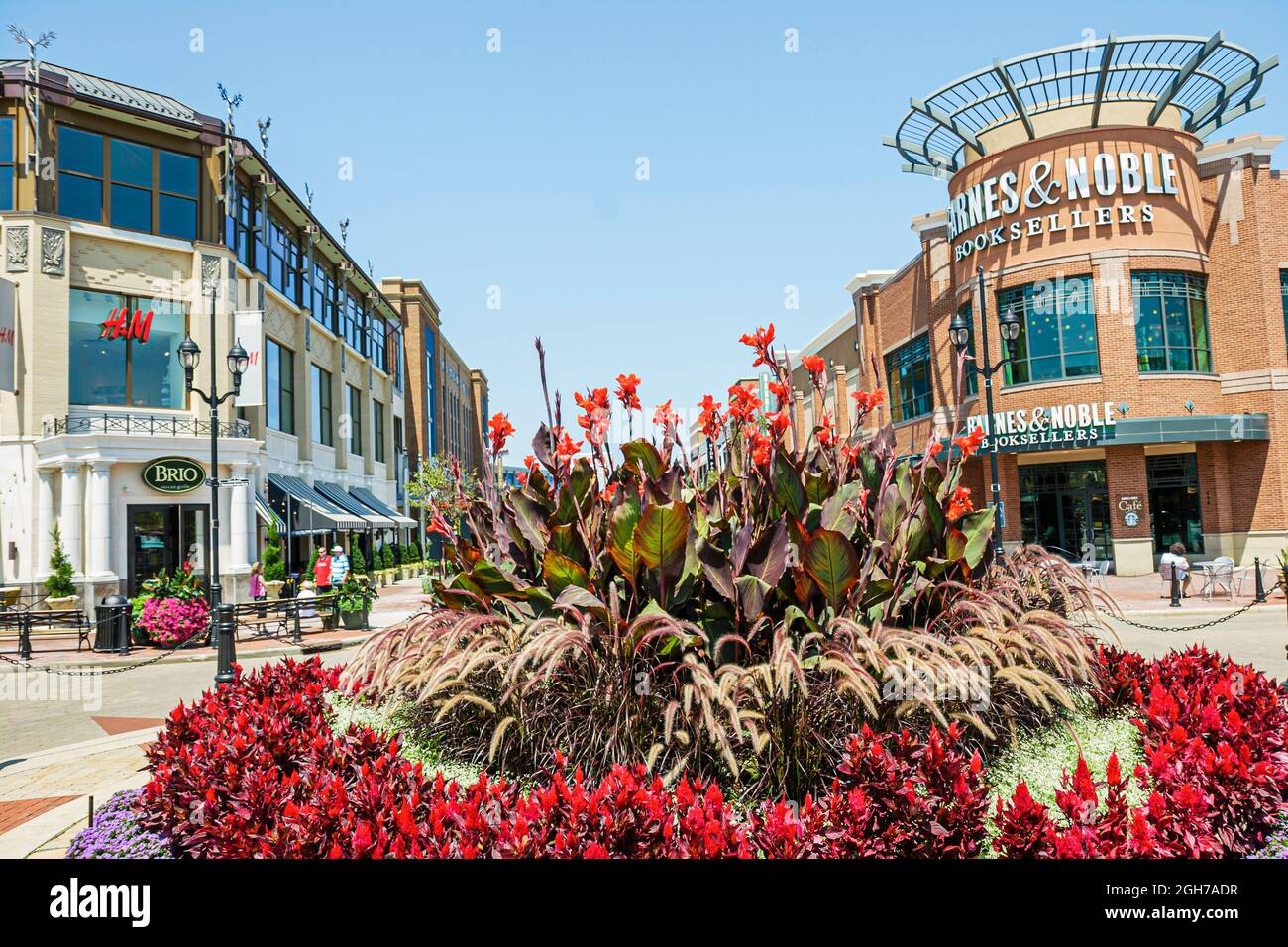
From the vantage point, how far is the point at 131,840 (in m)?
4.08

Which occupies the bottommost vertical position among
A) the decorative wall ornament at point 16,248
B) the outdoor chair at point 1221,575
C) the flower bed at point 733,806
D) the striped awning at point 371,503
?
the outdoor chair at point 1221,575

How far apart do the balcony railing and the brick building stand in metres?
21.6

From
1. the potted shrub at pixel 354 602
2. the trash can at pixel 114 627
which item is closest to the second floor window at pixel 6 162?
the trash can at pixel 114 627

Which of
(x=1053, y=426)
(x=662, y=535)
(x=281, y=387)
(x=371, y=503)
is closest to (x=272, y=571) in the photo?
(x=281, y=387)

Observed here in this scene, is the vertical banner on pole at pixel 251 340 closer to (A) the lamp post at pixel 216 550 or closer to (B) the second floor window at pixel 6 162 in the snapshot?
(A) the lamp post at pixel 216 550

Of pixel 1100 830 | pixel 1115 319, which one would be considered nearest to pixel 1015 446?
pixel 1115 319

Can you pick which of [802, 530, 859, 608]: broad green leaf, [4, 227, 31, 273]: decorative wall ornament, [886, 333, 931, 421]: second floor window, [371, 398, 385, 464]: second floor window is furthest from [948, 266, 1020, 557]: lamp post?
[371, 398, 385, 464]: second floor window

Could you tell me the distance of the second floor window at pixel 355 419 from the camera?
1598 inches

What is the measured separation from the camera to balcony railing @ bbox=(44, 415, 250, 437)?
22547mm

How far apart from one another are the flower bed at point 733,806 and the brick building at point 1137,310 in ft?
74.0

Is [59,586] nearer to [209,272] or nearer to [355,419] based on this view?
[209,272]

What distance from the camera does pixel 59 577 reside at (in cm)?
2120

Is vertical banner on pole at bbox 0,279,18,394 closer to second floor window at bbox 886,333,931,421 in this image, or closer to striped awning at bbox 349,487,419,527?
striped awning at bbox 349,487,419,527

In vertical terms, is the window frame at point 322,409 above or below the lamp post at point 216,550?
above
